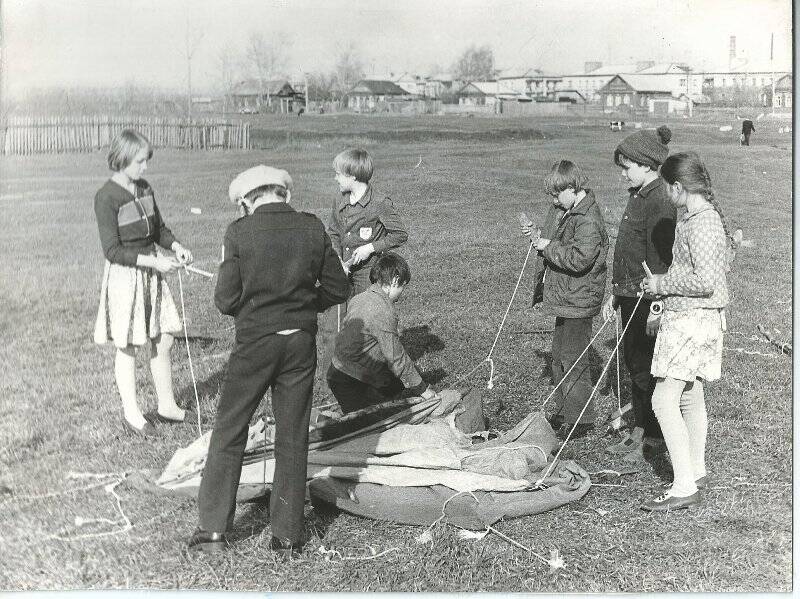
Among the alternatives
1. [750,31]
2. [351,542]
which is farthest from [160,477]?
[750,31]

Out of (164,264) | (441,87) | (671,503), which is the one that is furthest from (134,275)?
(441,87)

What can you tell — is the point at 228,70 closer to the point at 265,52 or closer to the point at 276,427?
the point at 265,52

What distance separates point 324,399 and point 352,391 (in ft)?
2.66

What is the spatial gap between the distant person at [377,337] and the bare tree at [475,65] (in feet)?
22.8

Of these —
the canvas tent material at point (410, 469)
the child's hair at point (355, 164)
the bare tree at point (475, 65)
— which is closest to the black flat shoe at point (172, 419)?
the canvas tent material at point (410, 469)

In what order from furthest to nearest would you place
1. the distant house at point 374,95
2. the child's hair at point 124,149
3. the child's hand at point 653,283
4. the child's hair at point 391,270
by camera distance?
the distant house at point 374,95
the child's hair at point 391,270
the child's hair at point 124,149
the child's hand at point 653,283

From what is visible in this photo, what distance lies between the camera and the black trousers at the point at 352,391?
211 inches

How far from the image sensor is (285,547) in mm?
4016

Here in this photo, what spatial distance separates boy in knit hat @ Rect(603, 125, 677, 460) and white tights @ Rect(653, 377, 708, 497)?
0.41 metres

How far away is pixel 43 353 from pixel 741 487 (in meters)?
5.18

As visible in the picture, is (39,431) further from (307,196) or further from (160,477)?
(307,196)

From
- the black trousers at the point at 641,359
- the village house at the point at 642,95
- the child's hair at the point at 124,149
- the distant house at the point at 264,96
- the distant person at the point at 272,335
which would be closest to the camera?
the distant person at the point at 272,335

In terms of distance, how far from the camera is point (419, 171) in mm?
18188

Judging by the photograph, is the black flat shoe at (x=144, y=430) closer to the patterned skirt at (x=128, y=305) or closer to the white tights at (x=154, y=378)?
the white tights at (x=154, y=378)
